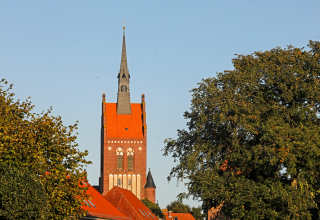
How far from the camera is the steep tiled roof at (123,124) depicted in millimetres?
93631

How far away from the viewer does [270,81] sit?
26375mm

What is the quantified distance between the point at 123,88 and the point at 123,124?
7.32 m

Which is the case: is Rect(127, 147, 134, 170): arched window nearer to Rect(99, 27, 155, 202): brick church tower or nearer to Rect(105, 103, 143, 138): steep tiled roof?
Rect(99, 27, 155, 202): brick church tower

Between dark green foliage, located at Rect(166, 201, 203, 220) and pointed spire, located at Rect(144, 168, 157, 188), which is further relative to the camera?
dark green foliage, located at Rect(166, 201, 203, 220)

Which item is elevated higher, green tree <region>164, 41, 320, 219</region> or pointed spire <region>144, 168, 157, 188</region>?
pointed spire <region>144, 168, 157, 188</region>

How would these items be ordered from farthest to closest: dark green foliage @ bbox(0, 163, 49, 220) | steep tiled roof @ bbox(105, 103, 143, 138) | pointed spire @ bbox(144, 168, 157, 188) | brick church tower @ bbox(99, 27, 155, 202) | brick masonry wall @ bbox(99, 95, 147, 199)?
pointed spire @ bbox(144, 168, 157, 188) → steep tiled roof @ bbox(105, 103, 143, 138) → brick masonry wall @ bbox(99, 95, 147, 199) → brick church tower @ bbox(99, 27, 155, 202) → dark green foliage @ bbox(0, 163, 49, 220)

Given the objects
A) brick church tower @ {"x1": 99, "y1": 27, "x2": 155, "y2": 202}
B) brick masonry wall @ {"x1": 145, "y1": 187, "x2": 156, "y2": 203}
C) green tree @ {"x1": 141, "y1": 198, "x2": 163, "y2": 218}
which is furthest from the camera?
brick masonry wall @ {"x1": 145, "y1": 187, "x2": 156, "y2": 203}

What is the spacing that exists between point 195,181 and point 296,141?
5.51m

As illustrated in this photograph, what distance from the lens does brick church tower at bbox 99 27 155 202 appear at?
91312 millimetres

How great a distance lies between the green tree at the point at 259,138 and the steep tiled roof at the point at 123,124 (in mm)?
64437

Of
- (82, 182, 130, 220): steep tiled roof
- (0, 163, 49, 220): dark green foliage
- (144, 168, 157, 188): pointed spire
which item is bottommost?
(0, 163, 49, 220): dark green foliage

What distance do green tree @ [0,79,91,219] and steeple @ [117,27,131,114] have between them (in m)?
74.7

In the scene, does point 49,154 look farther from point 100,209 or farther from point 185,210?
point 185,210

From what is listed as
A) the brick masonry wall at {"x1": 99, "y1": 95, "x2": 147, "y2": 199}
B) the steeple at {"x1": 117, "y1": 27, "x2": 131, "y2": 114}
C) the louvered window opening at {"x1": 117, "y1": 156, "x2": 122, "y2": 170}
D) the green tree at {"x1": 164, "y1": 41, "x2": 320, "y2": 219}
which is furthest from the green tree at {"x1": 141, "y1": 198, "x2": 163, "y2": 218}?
the green tree at {"x1": 164, "y1": 41, "x2": 320, "y2": 219}
